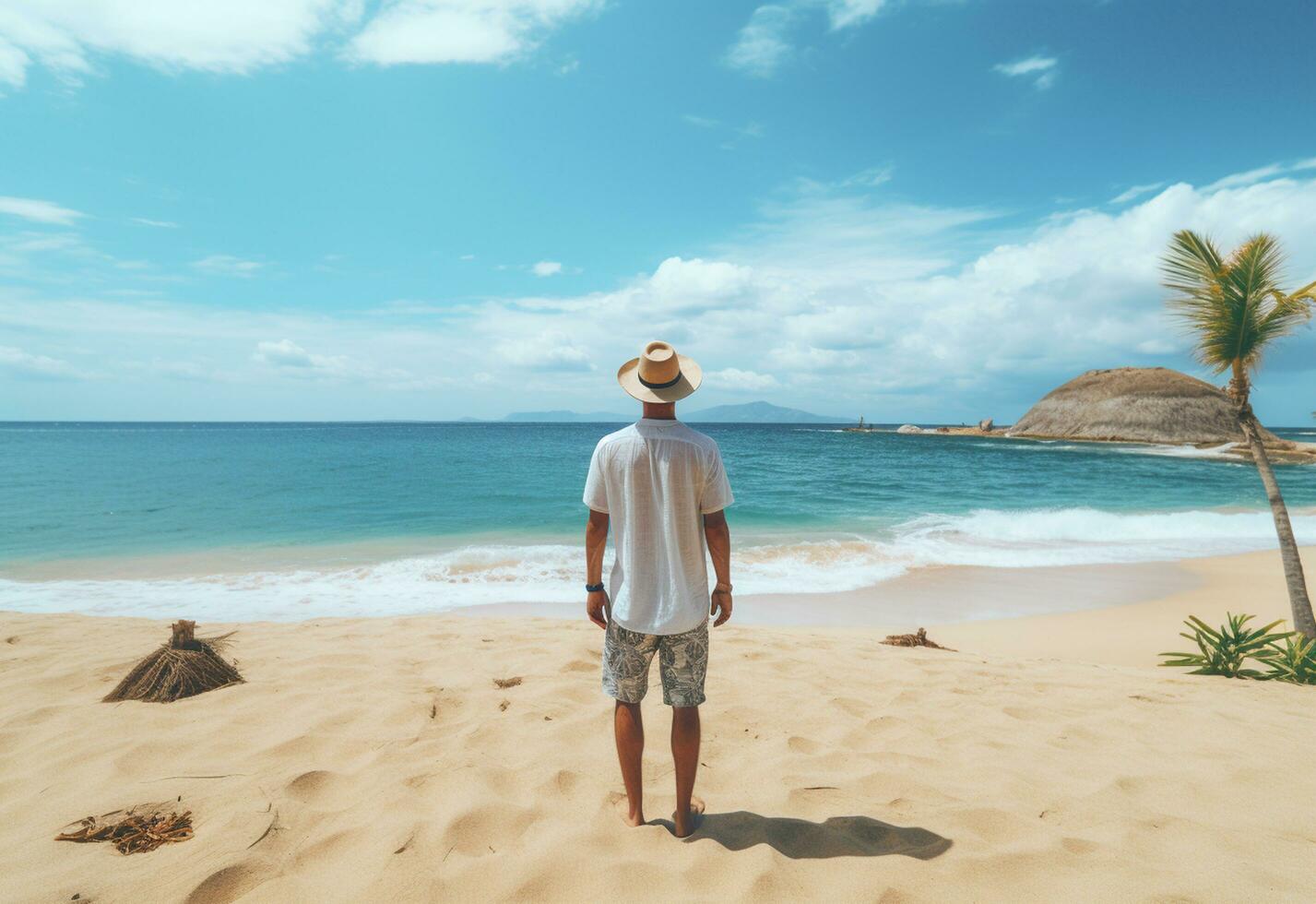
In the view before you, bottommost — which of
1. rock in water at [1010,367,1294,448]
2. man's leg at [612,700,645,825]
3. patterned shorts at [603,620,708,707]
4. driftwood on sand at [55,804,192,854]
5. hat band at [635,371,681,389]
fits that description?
driftwood on sand at [55,804,192,854]

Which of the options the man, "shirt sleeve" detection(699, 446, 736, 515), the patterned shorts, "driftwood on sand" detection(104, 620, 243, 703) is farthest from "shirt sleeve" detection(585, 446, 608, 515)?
"driftwood on sand" detection(104, 620, 243, 703)

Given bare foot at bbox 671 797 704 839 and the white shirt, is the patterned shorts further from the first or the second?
bare foot at bbox 671 797 704 839

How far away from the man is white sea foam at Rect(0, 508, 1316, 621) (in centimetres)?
640

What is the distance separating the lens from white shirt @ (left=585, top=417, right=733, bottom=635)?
8.55 ft

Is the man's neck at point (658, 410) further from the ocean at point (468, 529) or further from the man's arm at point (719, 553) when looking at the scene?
the ocean at point (468, 529)

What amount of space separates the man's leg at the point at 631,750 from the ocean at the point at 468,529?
6309mm

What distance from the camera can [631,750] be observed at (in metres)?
2.76

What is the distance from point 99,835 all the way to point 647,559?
107 inches

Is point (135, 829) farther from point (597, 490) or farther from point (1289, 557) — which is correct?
point (1289, 557)

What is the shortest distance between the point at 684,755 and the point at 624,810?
56 cm

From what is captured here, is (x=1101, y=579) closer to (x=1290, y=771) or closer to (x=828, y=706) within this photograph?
(x=1290, y=771)

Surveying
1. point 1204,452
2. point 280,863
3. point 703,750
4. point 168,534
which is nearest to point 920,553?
point 703,750

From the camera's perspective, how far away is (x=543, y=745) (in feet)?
11.9

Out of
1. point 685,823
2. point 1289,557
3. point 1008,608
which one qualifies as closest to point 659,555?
point 685,823
